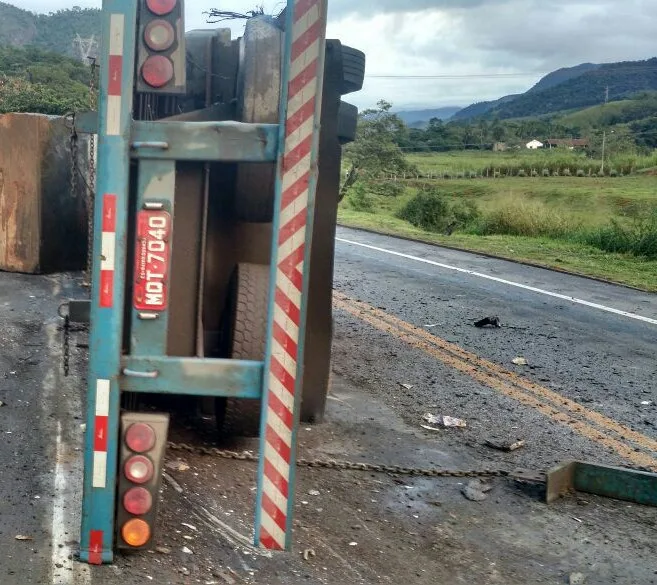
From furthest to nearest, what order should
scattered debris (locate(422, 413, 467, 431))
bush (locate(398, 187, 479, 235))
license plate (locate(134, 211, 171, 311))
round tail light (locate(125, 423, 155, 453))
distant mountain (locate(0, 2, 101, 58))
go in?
1. distant mountain (locate(0, 2, 101, 58))
2. bush (locate(398, 187, 479, 235))
3. scattered debris (locate(422, 413, 467, 431))
4. round tail light (locate(125, 423, 155, 453))
5. license plate (locate(134, 211, 171, 311))

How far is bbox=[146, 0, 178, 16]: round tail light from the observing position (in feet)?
11.5

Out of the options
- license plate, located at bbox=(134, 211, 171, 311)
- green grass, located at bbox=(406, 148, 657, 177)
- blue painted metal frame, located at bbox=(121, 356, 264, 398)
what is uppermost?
green grass, located at bbox=(406, 148, 657, 177)

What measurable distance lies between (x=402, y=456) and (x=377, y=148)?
1694 inches

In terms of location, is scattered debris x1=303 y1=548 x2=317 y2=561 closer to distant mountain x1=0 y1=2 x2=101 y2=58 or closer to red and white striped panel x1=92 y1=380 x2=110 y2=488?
red and white striped panel x1=92 y1=380 x2=110 y2=488

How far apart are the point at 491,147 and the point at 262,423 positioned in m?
110

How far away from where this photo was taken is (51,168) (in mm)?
9922

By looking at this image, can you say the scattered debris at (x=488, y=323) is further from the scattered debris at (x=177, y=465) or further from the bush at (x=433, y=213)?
the bush at (x=433, y=213)

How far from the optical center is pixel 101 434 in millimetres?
3525

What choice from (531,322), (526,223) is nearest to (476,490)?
(531,322)

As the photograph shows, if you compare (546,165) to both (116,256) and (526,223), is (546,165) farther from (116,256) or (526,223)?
(116,256)

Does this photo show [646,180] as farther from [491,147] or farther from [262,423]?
[262,423]

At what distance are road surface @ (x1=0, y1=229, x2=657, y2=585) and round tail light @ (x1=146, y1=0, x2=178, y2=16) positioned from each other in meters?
2.09

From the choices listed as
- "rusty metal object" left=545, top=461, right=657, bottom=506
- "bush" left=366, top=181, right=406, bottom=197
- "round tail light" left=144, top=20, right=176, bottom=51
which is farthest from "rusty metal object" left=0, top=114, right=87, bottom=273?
"bush" left=366, top=181, right=406, bottom=197

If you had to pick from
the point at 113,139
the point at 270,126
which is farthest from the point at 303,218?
the point at 113,139
